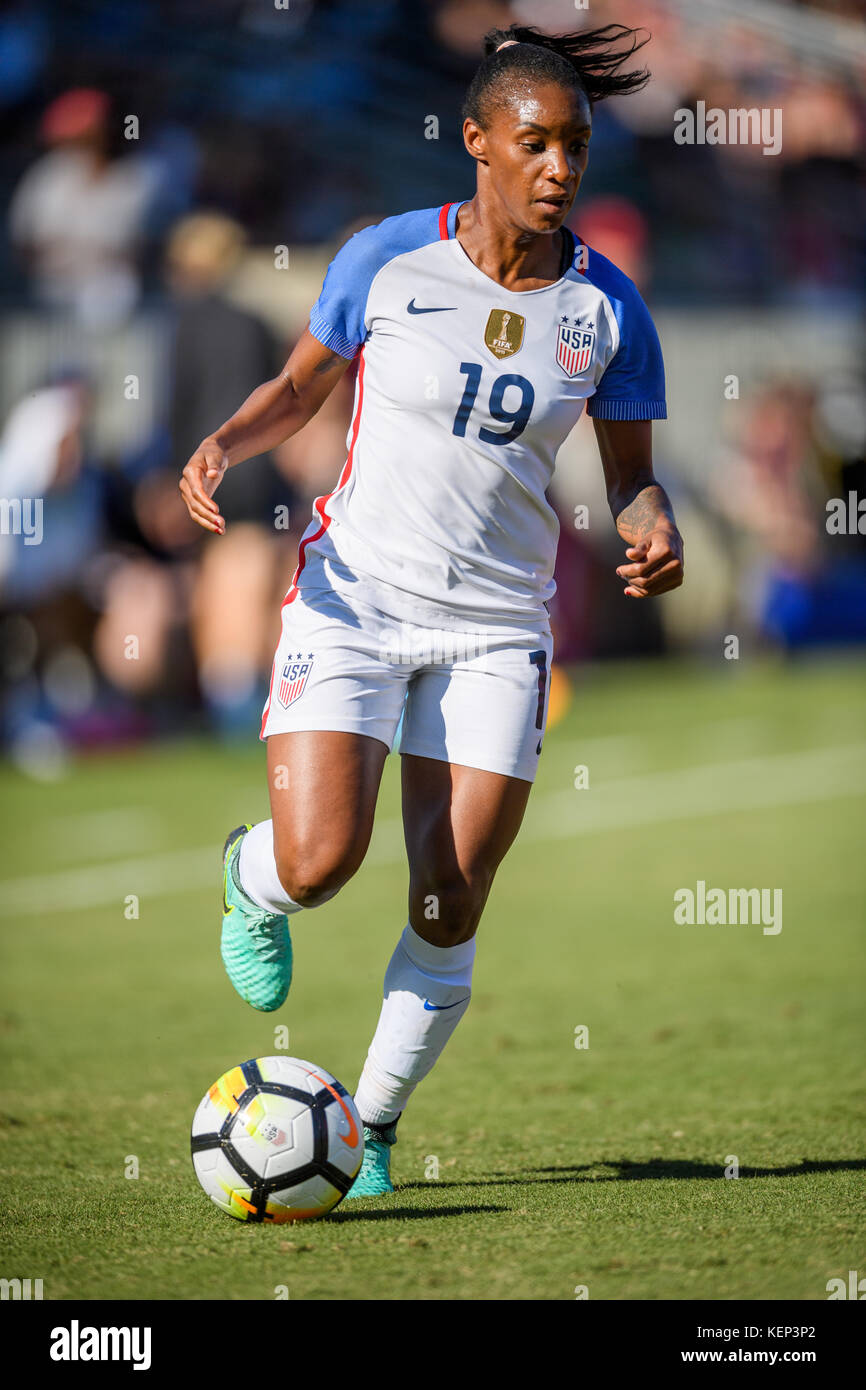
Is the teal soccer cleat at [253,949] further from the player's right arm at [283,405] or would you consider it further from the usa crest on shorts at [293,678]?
the player's right arm at [283,405]

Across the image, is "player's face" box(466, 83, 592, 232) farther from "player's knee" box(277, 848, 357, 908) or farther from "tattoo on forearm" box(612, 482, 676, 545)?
"player's knee" box(277, 848, 357, 908)

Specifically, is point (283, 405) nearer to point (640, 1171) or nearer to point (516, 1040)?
point (640, 1171)

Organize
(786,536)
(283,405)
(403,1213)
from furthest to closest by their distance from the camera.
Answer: (786,536), (283,405), (403,1213)

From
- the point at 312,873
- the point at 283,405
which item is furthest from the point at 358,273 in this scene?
the point at 312,873

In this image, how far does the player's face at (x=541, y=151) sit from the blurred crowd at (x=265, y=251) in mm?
8651

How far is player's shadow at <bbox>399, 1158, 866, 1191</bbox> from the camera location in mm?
4250

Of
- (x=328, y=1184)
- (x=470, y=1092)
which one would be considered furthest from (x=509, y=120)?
(x=470, y=1092)

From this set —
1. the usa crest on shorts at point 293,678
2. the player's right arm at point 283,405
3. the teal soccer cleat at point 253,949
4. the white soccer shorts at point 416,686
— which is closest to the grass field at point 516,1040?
the teal soccer cleat at point 253,949

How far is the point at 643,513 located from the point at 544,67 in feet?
3.53

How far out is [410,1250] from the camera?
3602 mm

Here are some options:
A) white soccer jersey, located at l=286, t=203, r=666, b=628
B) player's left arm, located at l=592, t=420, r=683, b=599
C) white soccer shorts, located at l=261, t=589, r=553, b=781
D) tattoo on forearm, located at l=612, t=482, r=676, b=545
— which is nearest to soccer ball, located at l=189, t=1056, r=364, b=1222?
white soccer shorts, located at l=261, t=589, r=553, b=781

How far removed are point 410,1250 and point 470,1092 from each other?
185 centimetres

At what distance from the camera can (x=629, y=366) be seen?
4191mm

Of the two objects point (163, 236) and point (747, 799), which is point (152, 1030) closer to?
point (747, 799)
